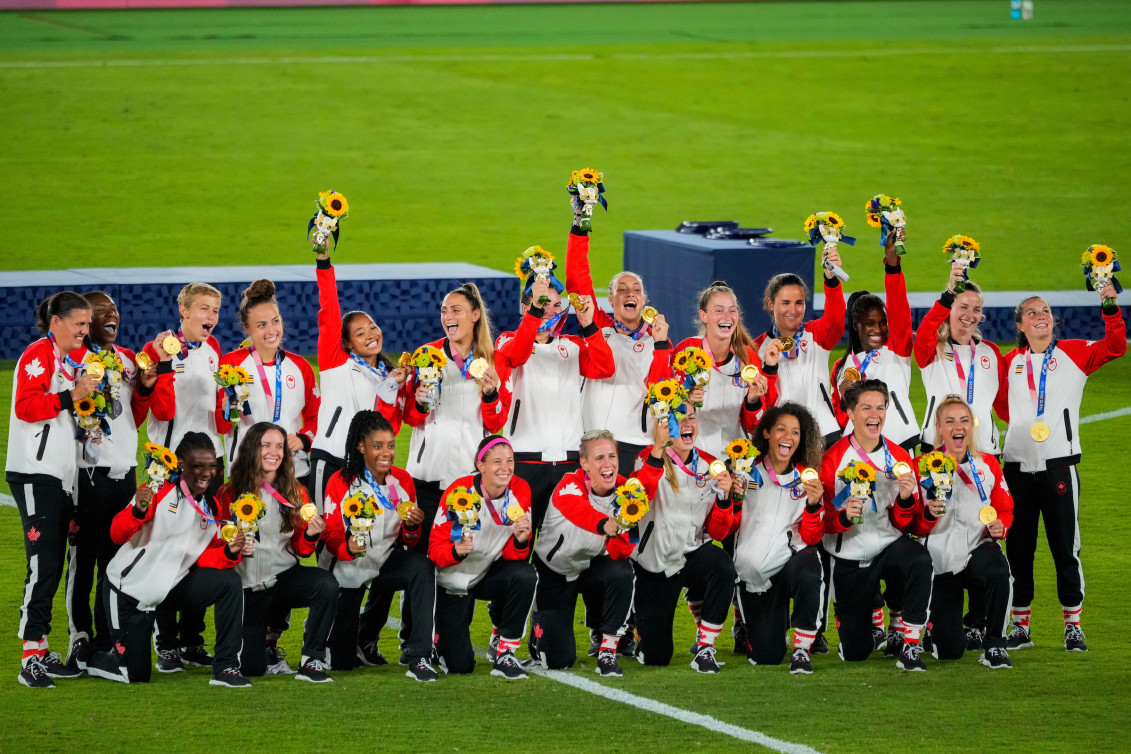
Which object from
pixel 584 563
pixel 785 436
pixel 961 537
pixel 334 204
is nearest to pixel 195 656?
pixel 584 563

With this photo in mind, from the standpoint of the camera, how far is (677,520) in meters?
8.29

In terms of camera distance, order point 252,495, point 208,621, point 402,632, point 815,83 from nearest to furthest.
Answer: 1. point 252,495
2. point 402,632
3. point 208,621
4. point 815,83

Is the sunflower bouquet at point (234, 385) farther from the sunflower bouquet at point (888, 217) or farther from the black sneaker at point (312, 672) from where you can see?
the sunflower bouquet at point (888, 217)

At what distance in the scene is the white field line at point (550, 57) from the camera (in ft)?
103

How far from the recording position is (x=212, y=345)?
8812 millimetres

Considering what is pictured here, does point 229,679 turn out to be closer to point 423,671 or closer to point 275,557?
point 275,557

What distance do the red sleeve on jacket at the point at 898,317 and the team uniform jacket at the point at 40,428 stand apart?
14.8 ft

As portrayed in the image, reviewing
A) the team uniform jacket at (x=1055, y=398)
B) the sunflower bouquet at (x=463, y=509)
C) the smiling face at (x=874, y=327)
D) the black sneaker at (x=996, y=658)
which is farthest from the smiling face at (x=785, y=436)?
the sunflower bouquet at (x=463, y=509)

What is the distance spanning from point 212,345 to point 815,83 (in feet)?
83.3

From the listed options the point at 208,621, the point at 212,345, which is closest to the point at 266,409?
the point at 212,345

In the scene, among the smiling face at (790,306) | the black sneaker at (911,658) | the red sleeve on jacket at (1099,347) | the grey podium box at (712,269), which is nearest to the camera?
the black sneaker at (911,658)

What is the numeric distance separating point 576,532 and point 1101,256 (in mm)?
3307

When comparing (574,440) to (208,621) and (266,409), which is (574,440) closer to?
(266,409)

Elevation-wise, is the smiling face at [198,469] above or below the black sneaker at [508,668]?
above
